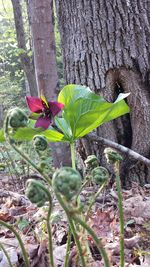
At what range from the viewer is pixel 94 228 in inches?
68.7

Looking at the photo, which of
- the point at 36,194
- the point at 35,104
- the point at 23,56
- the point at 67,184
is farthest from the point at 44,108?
the point at 23,56

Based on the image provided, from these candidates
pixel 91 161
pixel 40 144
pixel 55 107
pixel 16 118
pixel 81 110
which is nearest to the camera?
pixel 16 118

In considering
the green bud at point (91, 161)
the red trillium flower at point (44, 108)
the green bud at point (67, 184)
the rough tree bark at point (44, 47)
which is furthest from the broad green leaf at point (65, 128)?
the rough tree bark at point (44, 47)

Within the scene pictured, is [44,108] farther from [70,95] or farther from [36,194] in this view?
[36,194]

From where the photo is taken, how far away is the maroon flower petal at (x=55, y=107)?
139 cm

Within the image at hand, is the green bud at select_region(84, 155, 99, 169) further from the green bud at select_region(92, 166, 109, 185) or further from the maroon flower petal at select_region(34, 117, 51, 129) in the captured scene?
the maroon flower petal at select_region(34, 117, 51, 129)

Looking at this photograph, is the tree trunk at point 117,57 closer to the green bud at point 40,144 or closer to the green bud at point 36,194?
the green bud at point 40,144

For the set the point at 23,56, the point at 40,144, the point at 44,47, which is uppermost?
the point at 23,56

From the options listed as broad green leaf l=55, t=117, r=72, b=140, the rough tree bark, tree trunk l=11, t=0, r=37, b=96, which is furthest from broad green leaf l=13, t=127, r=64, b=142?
Result: tree trunk l=11, t=0, r=37, b=96

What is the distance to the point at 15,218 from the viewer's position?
1934 millimetres

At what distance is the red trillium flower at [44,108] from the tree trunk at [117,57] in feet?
4.31

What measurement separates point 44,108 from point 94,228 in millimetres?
720

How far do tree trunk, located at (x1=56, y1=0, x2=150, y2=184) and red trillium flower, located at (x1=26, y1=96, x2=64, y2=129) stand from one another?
1314 mm

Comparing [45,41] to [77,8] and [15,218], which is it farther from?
[15,218]
